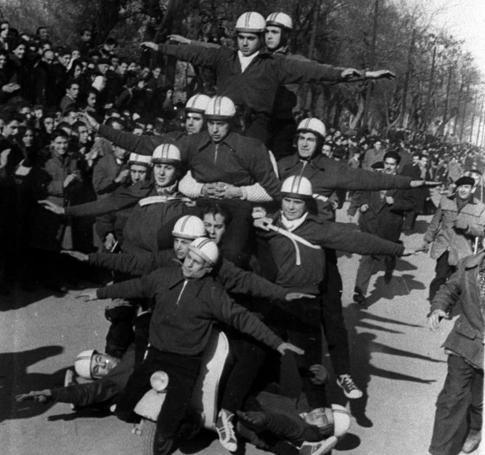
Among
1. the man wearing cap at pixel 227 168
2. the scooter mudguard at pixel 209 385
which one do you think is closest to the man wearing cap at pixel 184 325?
the scooter mudguard at pixel 209 385

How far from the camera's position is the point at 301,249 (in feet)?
20.5

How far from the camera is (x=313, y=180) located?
6.80 meters

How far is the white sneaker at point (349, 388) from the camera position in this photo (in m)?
6.31

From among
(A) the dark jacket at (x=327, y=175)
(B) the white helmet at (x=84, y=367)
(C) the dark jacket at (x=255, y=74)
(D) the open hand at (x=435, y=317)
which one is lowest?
(B) the white helmet at (x=84, y=367)

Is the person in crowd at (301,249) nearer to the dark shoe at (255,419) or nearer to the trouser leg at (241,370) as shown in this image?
the trouser leg at (241,370)

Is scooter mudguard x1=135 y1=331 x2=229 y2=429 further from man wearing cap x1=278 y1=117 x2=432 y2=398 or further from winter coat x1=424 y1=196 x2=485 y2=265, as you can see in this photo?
winter coat x1=424 y1=196 x2=485 y2=265

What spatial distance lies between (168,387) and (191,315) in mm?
534

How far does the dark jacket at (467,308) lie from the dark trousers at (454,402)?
105 mm

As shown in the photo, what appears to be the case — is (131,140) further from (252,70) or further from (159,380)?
(159,380)

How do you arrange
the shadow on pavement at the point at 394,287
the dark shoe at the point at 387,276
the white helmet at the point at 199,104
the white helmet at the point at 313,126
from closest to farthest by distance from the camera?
1. the white helmet at the point at 313,126
2. the white helmet at the point at 199,104
3. the shadow on pavement at the point at 394,287
4. the dark shoe at the point at 387,276

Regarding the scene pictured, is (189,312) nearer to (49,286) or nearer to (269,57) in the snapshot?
(269,57)

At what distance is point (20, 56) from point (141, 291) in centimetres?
850

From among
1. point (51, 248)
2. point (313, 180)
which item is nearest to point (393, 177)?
point (313, 180)

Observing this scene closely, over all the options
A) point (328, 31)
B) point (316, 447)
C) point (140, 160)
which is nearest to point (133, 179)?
point (140, 160)
